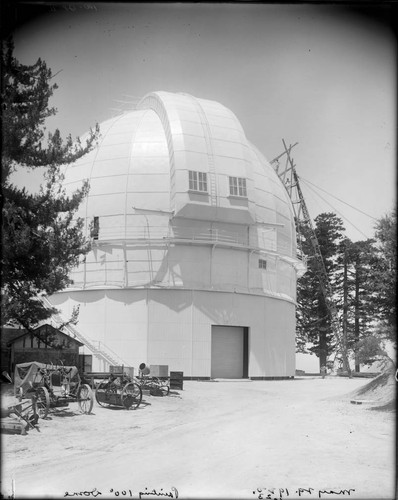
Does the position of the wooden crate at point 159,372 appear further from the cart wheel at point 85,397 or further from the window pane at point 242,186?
the window pane at point 242,186

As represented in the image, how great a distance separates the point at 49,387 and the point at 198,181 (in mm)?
18876

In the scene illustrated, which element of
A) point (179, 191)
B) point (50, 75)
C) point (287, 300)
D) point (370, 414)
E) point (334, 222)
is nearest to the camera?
point (50, 75)

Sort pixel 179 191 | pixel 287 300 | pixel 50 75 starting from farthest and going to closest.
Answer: pixel 287 300 → pixel 179 191 → pixel 50 75

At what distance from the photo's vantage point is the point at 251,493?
7445mm

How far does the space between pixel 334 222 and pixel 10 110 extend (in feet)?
34.9

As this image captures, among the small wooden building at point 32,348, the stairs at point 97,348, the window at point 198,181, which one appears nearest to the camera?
the small wooden building at point 32,348

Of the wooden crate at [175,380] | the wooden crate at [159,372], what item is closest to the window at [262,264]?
the wooden crate at [159,372]

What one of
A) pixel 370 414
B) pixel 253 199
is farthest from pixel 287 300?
pixel 370 414

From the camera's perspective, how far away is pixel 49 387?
14.8m

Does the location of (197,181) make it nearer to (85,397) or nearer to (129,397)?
(129,397)

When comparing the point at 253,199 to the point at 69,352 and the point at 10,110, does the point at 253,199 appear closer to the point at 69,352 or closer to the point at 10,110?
the point at 69,352

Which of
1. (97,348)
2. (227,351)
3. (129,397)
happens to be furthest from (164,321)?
(129,397)

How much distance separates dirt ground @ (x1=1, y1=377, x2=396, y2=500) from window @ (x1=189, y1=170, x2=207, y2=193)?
1669 centimetres

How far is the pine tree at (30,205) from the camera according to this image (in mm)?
13008
